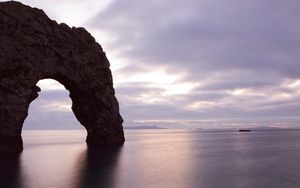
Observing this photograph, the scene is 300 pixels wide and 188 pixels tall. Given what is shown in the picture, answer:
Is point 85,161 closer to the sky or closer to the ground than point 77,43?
closer to the ground

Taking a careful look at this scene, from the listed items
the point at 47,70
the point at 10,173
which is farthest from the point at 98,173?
the point at 47,70

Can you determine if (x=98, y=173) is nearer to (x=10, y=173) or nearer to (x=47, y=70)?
(x=10, y=173)

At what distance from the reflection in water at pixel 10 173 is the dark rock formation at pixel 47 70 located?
10.1m

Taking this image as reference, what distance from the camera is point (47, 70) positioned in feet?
216

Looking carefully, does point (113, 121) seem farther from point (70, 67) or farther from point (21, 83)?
point (21, 83)

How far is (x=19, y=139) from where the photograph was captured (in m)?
63.5

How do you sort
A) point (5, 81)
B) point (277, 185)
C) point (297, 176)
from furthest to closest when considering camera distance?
1. point (5, 81)
2. point (297, 176)
3. point (277, 185)

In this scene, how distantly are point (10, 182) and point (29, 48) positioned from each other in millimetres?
32973

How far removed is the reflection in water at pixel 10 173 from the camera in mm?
33625

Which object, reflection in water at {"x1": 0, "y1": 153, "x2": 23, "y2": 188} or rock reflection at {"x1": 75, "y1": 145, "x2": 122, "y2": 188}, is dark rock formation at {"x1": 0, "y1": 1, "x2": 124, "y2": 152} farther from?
rock reflection at {"x1": 75, "y1": 145, "x2": 122, "y2": 188}

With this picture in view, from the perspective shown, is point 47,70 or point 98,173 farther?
point 47,70

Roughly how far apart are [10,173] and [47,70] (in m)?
29.1

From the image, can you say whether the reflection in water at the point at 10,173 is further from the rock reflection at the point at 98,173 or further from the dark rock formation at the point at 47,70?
the dark rock formation at the point at 47,70

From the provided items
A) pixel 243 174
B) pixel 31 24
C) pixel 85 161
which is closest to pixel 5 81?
pixel 31 24
